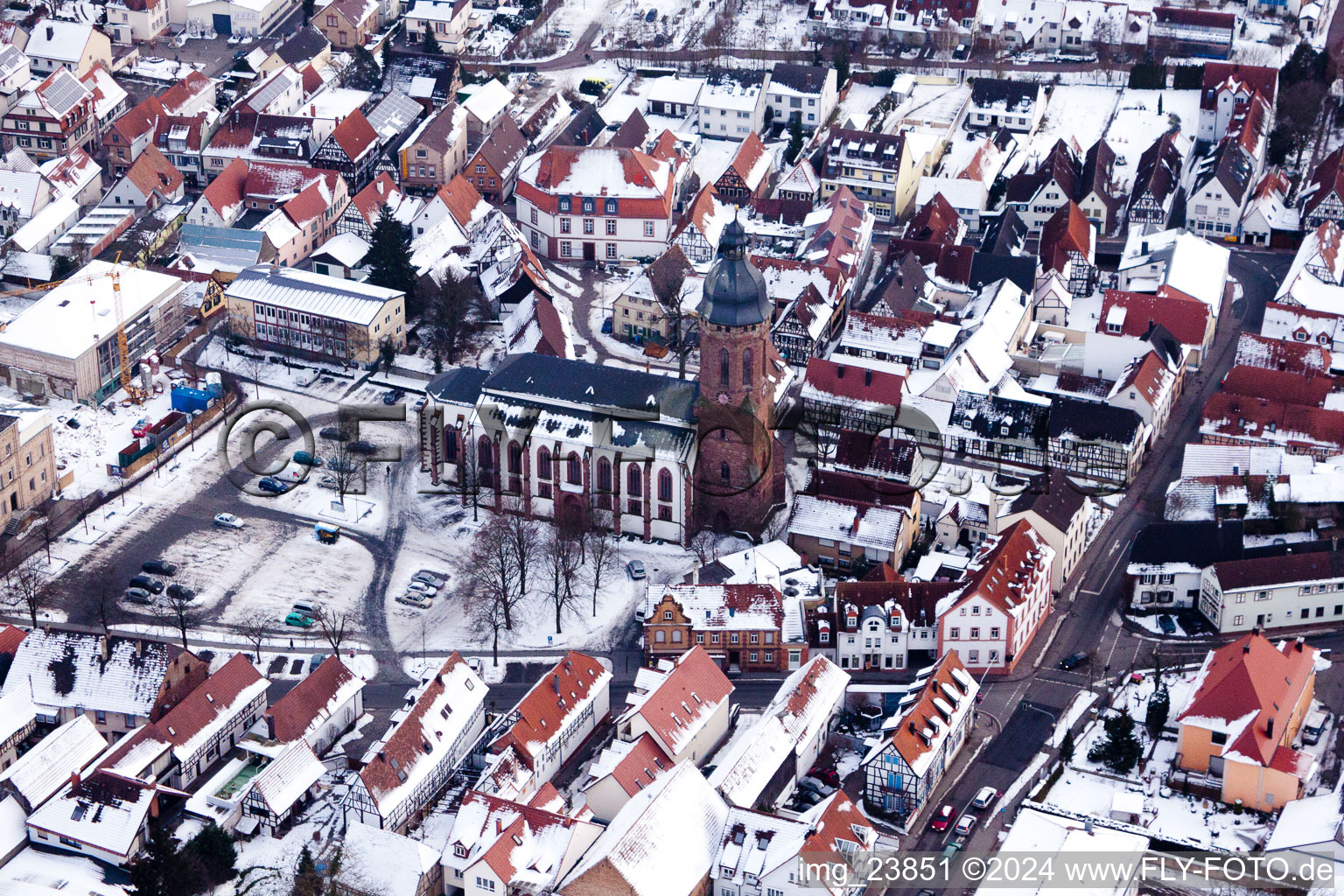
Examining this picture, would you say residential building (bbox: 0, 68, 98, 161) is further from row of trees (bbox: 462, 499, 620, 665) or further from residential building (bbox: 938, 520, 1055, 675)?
residential building (bbox: 938, 520, 1055, 675)

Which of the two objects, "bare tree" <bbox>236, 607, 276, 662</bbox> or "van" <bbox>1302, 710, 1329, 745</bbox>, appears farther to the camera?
"bare tree" <bbox>236, 607, 276, 662</bbox>

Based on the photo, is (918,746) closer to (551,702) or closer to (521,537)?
(551,702)

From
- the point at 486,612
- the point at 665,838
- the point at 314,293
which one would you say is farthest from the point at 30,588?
the point at 665,838

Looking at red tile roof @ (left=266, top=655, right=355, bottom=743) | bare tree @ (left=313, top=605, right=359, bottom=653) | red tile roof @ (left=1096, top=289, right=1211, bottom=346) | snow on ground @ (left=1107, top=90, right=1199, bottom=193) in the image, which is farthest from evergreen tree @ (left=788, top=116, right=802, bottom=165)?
red tile roof @ (left=266, top=655, right=355, bottom=743)

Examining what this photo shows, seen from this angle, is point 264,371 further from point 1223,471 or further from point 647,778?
point 1223,471

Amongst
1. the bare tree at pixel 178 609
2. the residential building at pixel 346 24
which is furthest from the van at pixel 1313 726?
the residential building at pixel 346 24

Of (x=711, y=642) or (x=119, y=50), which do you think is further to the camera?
(x=119, y=50)

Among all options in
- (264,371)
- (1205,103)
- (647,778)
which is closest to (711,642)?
(647,778)
